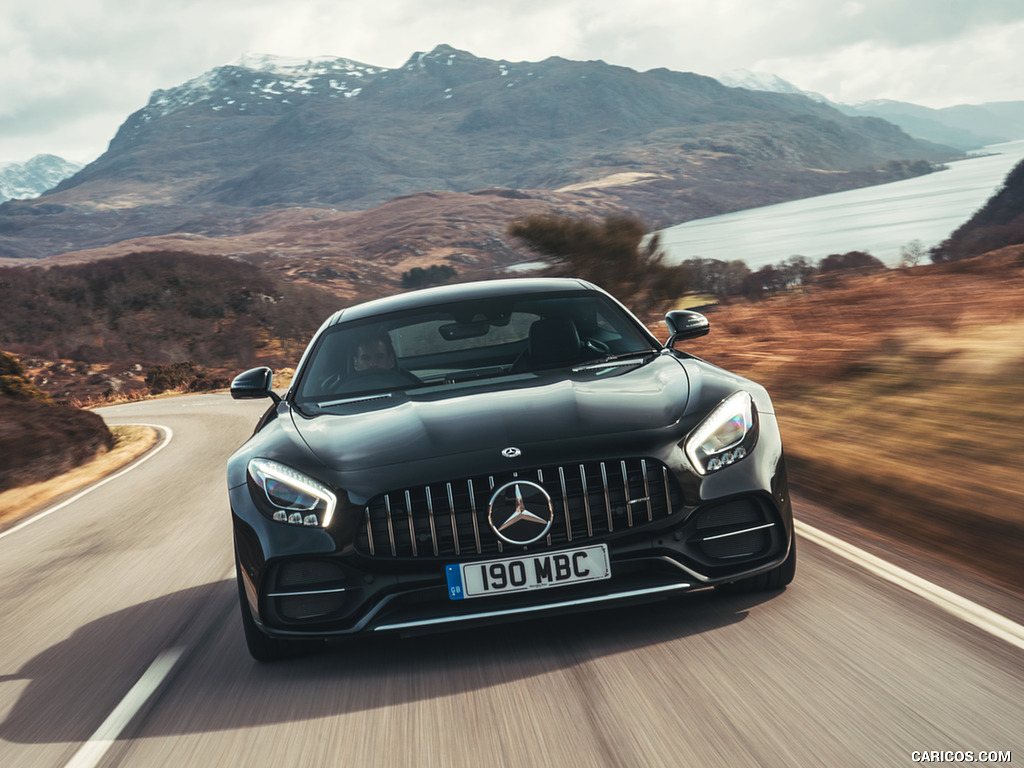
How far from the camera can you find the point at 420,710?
2.99m

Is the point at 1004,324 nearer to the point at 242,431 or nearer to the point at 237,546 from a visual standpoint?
the point at 237,546

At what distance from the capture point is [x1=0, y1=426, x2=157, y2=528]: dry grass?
11375 mm

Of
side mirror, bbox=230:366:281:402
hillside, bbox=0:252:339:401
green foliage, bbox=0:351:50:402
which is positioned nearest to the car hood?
side mirror, bbox=230:366:281:402

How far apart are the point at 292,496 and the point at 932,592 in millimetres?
2525

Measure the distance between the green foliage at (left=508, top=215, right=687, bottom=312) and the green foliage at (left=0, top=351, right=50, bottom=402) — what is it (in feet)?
45.5

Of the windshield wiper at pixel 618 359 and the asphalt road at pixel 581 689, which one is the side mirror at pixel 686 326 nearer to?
the windshield wiper at pixel 618 359

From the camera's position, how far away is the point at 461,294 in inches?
197

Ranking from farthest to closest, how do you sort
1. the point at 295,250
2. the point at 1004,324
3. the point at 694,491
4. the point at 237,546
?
the point at 295,250 < the point at 1004,324 < the point at 237,546 < the point at 694,491

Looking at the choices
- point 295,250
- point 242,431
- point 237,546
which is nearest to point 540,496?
point 237,546

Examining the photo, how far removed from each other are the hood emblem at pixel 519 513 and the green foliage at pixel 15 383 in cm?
2242

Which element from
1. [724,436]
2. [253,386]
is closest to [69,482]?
[253,386]

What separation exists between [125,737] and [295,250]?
191m

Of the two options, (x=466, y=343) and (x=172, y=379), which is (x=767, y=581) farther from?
(x=172, y=379)

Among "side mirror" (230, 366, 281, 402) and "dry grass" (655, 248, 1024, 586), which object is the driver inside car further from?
"dry grass" (655, 248, 1024, 586)
